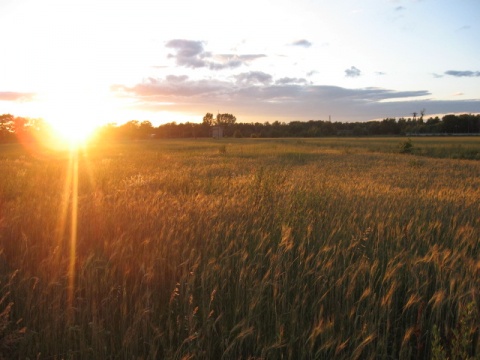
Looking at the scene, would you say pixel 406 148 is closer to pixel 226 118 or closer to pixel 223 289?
pixel 223 289

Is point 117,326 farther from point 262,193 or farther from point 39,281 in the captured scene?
point 262,193

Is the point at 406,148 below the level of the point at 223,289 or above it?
above

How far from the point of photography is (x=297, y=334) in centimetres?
262

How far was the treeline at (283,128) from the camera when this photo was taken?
325ft

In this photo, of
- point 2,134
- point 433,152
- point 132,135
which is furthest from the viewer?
point 132,135

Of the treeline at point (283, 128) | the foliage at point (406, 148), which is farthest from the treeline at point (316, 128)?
the foliage at point (406, 148)

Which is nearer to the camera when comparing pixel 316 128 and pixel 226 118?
pixel 316 128

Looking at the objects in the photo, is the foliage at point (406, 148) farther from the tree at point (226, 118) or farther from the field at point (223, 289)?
the tree at point (226, 118)

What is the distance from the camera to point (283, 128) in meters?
118

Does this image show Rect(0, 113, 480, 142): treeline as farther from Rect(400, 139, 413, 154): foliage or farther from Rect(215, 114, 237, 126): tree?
Rect(400, 139, 413, 154): foliage

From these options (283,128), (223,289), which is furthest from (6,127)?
(223,289)

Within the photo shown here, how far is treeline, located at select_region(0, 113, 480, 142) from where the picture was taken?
9906 centimetres

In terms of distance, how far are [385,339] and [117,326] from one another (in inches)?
73.6

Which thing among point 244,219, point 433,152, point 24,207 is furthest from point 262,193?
point 433,152
